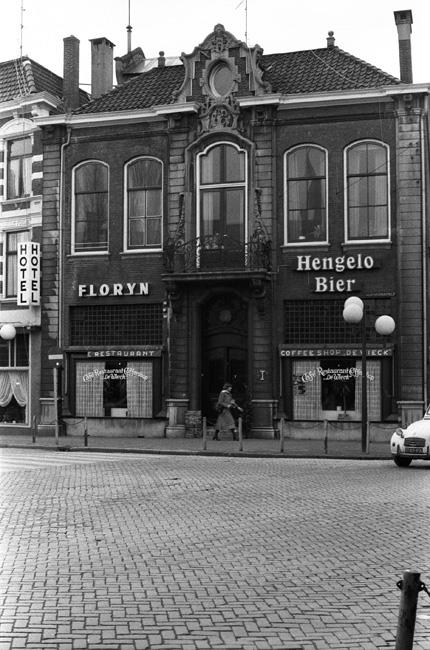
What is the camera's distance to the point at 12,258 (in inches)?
1275

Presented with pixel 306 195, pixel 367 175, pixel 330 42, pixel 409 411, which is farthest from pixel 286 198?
pixel 409 411

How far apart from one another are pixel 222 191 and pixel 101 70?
875 cm

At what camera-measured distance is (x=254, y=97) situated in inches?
1128

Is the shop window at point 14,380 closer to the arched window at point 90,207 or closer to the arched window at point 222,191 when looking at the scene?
the arched window at point 90,207

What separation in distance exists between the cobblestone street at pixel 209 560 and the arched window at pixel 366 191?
12.3m

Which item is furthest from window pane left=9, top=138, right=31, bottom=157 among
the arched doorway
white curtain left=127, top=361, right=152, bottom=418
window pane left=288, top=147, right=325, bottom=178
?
window pane left=288, top=147, right=325, bottom=178

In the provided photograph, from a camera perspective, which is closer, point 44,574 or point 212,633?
point 212,633

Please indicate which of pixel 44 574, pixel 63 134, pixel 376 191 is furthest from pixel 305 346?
A: pixel 44 574

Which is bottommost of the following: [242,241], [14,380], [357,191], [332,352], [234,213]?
[14,380]

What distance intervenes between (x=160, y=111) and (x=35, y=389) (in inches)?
407

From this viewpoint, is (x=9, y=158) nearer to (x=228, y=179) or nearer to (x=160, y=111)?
(x=160, y=111)

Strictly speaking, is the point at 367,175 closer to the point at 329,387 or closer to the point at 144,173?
the point at 329,387

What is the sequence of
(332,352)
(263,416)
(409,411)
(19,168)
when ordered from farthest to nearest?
(19,168), (263,416), (332,352), (409,411)

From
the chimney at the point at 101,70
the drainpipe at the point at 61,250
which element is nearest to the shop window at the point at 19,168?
the drainpipe at the point at 61,250
